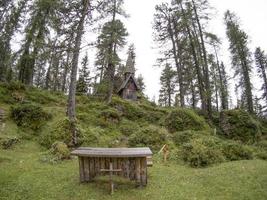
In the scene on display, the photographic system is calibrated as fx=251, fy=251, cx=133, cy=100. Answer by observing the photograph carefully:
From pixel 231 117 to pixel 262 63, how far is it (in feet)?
77.4

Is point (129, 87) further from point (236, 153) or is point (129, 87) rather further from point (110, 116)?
point (236, 153)

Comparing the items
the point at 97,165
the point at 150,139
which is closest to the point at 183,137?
the point at 150,139

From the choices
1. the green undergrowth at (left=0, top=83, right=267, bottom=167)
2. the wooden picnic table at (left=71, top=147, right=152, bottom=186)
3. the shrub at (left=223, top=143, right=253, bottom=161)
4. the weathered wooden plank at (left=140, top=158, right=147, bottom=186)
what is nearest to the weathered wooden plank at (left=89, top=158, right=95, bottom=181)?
the wooden picnic table at (left=71, top=147, right=152, bottom=186)

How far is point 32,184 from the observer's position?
958 cm

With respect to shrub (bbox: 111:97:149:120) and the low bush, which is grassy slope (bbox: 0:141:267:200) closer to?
the low bush

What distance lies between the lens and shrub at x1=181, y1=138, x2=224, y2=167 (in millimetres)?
13469

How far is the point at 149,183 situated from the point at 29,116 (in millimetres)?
11801

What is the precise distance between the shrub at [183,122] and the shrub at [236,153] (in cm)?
605

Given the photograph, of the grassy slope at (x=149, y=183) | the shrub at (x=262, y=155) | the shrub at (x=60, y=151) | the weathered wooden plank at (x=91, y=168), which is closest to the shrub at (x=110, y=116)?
the shrub at (x=60, y=151)

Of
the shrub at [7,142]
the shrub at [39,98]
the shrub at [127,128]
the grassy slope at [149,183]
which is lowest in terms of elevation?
the grassy slope at [149,183]

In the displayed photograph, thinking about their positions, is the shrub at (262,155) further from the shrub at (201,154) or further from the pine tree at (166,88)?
the pine tree at (166,88)

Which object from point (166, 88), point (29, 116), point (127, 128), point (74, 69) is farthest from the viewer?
point (166, 88)

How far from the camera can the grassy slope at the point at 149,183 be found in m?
8.90

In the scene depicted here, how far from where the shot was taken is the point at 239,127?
75.6ft
